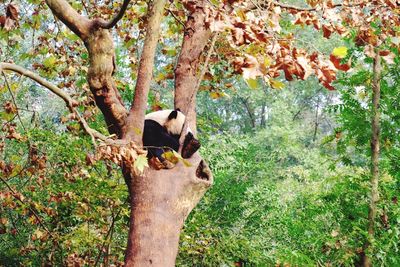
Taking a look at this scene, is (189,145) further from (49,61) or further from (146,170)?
(49,61)

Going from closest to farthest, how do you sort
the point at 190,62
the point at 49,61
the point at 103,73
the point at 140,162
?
the point at 140,162, the point at 103,73, the point at 190,62, the point at 49,61

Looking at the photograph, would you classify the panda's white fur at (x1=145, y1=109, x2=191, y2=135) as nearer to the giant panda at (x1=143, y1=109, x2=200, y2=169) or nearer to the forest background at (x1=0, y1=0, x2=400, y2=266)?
the giant panda at (x1=143, y1=109, x2=200, y2=169)

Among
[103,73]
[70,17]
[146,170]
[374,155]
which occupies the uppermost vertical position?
[70,17]

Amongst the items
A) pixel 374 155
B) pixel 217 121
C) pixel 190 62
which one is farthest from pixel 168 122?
pixel 217 121

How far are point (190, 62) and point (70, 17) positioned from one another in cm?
100

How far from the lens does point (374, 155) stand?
395 centimetres

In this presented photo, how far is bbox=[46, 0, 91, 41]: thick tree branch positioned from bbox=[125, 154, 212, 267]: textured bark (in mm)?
931

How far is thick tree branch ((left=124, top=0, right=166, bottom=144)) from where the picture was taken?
2.49 metres

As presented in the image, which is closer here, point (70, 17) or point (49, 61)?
point (70, 17)

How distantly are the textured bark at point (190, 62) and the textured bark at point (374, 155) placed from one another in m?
1.84

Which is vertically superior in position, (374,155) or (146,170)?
(374,155)

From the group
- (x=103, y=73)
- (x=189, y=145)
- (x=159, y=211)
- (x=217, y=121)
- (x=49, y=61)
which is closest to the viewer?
(x=159, y=211)

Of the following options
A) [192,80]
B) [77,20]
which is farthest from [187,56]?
[77,20]

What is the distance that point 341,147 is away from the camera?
4.38 m
